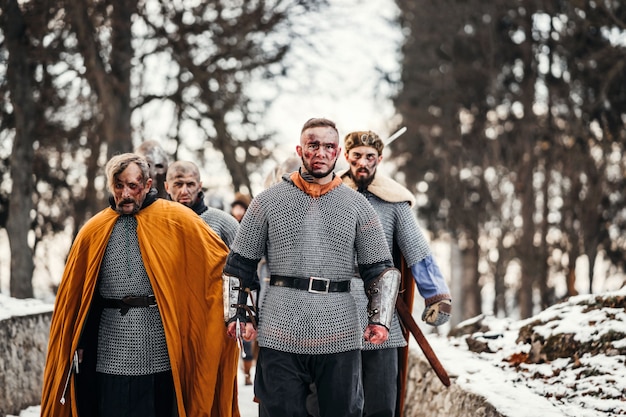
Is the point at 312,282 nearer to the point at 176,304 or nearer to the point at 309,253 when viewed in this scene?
the point at 309,253

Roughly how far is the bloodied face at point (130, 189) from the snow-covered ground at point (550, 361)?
92.5 inches

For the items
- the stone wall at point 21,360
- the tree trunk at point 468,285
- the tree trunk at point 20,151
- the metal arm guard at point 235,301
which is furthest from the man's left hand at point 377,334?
the tree trunk at point 468,285

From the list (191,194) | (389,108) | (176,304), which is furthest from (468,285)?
(176,304)

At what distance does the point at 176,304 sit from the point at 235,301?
64 centimetres

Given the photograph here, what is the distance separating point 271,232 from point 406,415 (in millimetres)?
4295

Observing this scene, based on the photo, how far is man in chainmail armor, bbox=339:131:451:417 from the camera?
18.5 feet

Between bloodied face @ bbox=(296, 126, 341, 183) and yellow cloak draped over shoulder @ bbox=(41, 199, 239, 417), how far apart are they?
973 millimetres

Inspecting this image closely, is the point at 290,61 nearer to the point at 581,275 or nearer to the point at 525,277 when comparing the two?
the point at 525,277

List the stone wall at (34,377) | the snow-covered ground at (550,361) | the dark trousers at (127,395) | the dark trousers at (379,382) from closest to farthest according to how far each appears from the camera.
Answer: the dark trousers at (127,395), the dark trousers at (379,382), the snow-covered ground at (550,361), the stone wall at (34,377)

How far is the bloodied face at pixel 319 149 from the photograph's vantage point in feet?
15.4

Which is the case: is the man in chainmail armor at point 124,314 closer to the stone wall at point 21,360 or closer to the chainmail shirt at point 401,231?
the chainmail shirt at point 401,231

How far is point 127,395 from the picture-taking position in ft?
16.5

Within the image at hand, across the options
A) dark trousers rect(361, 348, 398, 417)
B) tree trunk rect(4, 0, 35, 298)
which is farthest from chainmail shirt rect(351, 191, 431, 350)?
tree trunk rect(4, 0, 35, 298)

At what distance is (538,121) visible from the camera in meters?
20.0
